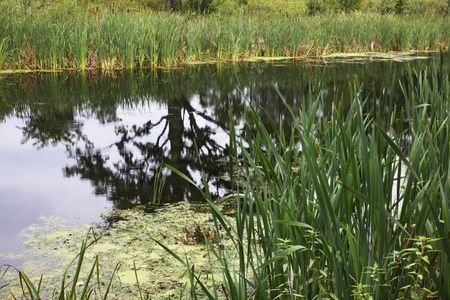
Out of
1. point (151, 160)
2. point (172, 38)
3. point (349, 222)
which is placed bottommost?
point (151, 160)

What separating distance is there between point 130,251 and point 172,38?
7942 mm

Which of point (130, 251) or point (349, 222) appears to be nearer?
point (349, 222)

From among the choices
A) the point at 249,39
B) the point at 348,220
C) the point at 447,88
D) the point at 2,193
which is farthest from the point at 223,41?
the point at 348,220

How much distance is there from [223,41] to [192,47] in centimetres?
86

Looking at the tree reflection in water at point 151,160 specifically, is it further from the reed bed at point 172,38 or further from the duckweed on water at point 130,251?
the reed bed at point 172,38

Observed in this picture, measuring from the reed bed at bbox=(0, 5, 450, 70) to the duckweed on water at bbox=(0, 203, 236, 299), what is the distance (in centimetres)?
641

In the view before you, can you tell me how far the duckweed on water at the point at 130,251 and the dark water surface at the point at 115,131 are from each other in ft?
0.52

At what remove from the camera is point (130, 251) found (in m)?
2.91

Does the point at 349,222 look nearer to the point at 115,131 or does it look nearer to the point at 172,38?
the point at 115,131

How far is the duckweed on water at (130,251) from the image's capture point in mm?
2521

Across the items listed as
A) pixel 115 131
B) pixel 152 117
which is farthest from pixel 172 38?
pixel 115 131

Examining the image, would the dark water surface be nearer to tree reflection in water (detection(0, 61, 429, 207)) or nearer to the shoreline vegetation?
tree reflection in water (detection(0, 61, 429, 207))

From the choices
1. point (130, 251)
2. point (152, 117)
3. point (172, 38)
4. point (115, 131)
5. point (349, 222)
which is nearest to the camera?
point (349, 222)

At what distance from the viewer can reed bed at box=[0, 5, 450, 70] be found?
30.9ft
